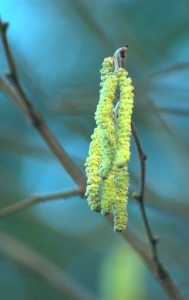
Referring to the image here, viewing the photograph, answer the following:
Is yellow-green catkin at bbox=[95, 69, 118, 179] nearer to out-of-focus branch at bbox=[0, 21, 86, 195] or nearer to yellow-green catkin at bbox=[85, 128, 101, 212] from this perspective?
yellow-green catkin at bbox=[85, 128, 101, 212]

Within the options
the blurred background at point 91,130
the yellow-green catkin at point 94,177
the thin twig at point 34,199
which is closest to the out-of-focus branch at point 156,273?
the thin twig at point 34,199

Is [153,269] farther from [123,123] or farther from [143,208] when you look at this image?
[123,123]

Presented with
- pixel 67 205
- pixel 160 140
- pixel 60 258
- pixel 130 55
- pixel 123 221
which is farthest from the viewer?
pixel 60 258

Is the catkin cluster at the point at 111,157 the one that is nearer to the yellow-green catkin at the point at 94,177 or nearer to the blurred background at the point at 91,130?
the yellow-green catkin at the point at 94,177

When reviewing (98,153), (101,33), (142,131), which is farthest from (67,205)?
(98,153)

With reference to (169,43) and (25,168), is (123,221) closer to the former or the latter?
(169,43)

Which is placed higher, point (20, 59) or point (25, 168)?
point (20, 59)

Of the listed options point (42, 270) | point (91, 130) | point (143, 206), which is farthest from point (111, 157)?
point (91, 130)

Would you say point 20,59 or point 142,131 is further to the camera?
point 142,131

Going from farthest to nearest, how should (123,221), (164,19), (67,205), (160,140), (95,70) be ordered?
1. (67,205)
2. (95,70)
3. (164,19)
4. (160,140)
5. (123,221)
